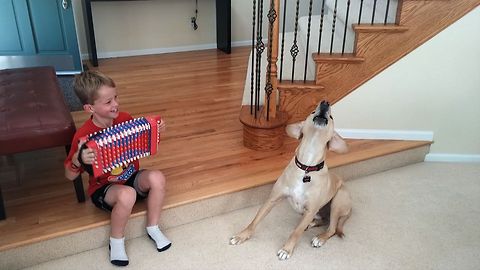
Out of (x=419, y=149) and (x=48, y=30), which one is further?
(x=48, y=30)

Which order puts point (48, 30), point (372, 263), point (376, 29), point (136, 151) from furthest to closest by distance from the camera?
point (48, 30)
point (376, 29)
point (372, 263)
point (136, 151)

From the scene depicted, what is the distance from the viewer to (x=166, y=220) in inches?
80.1

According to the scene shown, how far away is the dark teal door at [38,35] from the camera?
362cm

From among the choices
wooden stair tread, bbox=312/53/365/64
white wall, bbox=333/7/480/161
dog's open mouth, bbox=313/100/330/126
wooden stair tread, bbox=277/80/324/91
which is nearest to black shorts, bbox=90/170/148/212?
dog's open mouth, bbox=313/100/330/126

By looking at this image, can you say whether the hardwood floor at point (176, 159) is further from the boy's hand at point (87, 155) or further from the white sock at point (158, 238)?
the boy's hand at point (87, 155)

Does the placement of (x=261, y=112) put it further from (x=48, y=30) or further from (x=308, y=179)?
(x=48, y=30)

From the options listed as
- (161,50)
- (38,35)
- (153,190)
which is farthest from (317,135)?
(161,50)

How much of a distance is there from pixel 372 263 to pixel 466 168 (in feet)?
4.26

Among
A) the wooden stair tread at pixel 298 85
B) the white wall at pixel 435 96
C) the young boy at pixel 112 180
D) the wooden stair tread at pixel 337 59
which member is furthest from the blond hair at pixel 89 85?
the white wall at pixel 435 96

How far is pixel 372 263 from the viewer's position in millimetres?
1873

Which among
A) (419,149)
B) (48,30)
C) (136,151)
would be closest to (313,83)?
(419,149)

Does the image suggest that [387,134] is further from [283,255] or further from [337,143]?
[283,255]

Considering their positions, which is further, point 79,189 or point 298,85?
point 298,85

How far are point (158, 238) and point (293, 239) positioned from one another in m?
0.65
